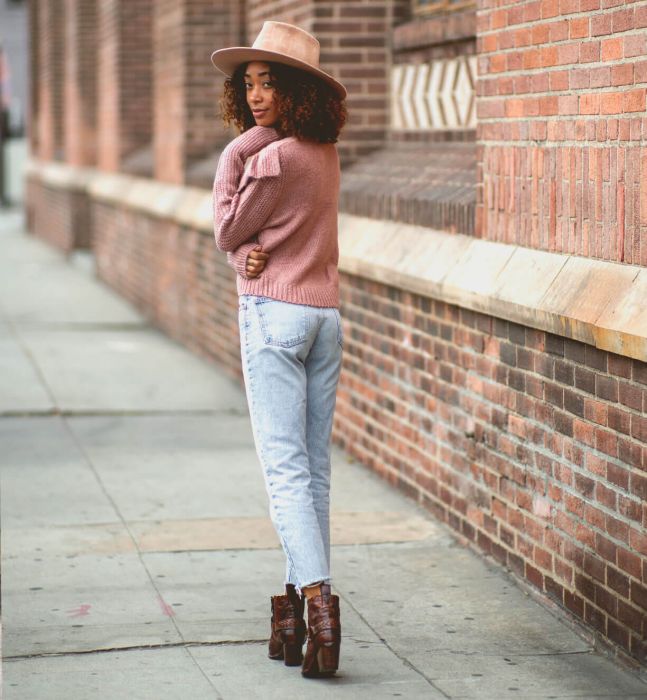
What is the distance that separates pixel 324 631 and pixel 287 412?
0.66 meters

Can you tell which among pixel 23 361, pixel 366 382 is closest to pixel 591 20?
pixel 366 382

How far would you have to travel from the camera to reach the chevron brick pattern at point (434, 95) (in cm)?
758

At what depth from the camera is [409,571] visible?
5.88 m

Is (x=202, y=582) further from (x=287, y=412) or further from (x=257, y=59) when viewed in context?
(x=257, y=59)

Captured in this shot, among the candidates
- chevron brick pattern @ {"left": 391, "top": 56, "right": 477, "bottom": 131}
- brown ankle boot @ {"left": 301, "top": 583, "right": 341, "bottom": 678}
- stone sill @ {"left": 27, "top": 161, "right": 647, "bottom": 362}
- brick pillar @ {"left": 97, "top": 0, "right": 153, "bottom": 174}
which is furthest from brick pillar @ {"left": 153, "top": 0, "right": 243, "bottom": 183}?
brown ankle boot @ {"left": 301, "top": 583, "right": 341, "bottom": 678}

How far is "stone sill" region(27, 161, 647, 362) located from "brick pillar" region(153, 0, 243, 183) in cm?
434

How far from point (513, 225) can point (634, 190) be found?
42.6 inches

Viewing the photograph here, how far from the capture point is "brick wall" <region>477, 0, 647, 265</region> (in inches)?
189

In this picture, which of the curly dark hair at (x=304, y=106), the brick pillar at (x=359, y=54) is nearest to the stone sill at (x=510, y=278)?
the brick pillar at (x=359, y=54)

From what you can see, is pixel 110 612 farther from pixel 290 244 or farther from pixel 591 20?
pixel 591 20

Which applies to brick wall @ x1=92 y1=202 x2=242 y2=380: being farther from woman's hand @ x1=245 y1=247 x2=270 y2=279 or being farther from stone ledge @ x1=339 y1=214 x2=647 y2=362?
woman's hand @ x1=245 y1=247 x2=270 y2=279

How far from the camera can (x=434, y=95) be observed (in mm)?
8031

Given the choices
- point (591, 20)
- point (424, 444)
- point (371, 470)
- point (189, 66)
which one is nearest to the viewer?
point (591, 20)

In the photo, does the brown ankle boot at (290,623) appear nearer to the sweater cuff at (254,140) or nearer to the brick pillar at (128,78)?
the sweater cuff at (254,140)
